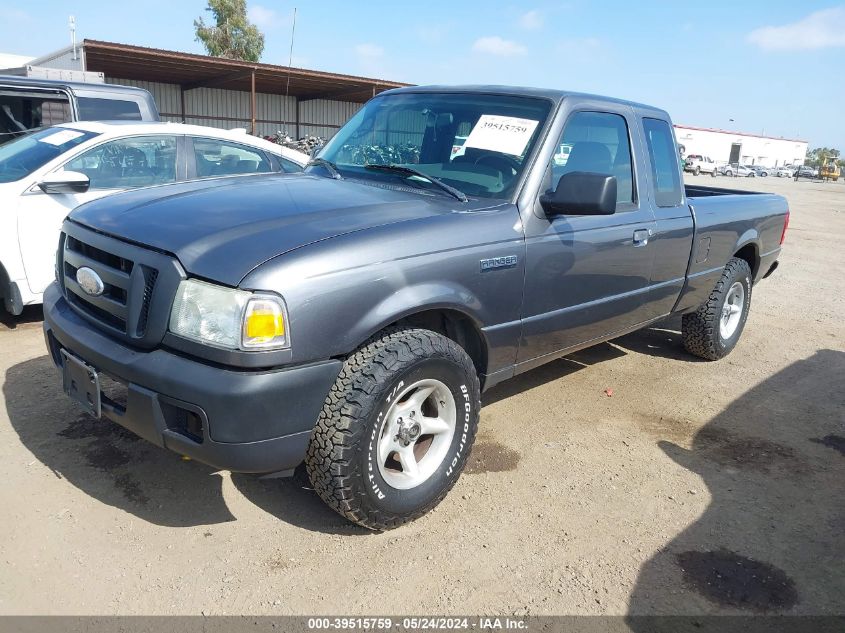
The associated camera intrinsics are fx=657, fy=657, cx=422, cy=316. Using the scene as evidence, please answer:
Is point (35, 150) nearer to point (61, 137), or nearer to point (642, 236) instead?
point (61, 137)

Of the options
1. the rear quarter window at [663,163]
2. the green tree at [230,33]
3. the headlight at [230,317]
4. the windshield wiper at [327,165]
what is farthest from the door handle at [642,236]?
the green tree at [230,33]

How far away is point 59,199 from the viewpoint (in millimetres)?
5086

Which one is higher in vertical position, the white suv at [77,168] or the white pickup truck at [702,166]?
the white suv at [77,168]

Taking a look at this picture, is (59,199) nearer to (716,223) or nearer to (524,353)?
(524,353)

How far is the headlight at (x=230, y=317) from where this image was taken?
229 centimetres

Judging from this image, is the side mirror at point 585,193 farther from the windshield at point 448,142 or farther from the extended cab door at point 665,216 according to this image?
the extended cab door at point 665,216

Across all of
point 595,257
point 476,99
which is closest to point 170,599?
point 595,257

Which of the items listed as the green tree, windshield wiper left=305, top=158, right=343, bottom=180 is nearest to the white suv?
windshield wiper left=305, top=158, right=343, bottom=180

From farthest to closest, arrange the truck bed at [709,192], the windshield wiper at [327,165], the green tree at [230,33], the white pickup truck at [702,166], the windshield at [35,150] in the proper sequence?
1. the white pickup truck at [702,166]
2. the green tree at [230,33]
3. the truck bed at [709,192]
4. the windshield at [35,150]
5. the windshield wiper at [327,165]

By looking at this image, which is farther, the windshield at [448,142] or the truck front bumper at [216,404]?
the windshield at [448,142]

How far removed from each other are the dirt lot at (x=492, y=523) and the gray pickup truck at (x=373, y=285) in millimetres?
309

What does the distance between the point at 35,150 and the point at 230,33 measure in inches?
1702

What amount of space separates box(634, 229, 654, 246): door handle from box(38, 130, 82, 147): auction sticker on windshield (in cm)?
450

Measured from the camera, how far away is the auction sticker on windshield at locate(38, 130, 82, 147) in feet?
17.7
